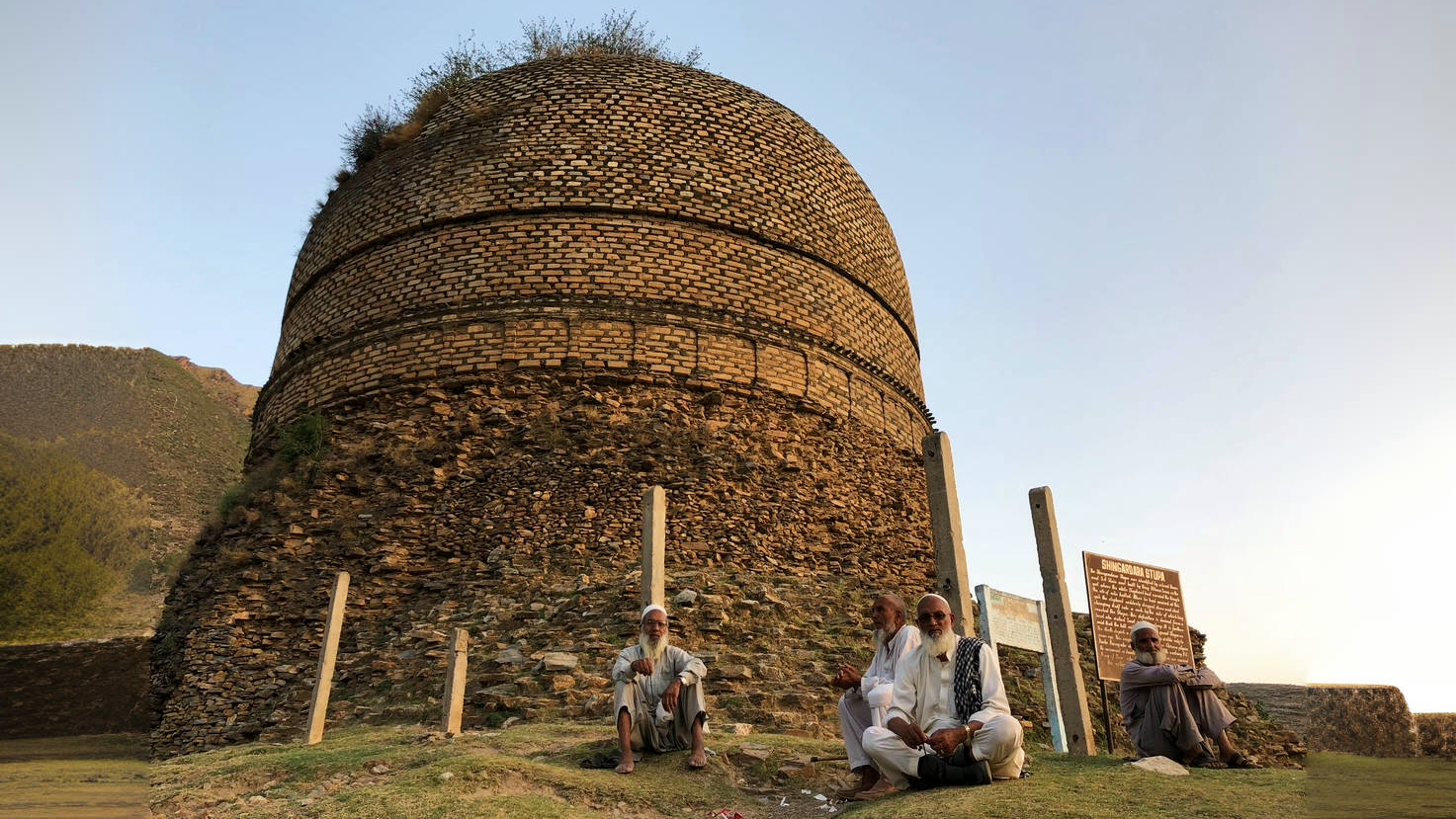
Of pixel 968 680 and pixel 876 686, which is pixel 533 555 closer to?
pixel 876 686

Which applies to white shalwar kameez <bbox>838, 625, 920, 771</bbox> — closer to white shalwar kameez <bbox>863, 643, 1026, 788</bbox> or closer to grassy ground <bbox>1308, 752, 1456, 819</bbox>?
white shalwar kameez <bbox>863, 643, 1026, 788</bbox>

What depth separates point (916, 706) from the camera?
4.44 metres

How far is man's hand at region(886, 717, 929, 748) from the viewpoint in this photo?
423 cm

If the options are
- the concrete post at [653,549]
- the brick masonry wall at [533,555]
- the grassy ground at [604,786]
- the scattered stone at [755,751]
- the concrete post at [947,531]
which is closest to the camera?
the grassy ground at [604,786]

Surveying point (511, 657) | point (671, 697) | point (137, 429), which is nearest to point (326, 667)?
point (511, 657)

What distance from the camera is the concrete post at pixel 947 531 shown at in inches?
244

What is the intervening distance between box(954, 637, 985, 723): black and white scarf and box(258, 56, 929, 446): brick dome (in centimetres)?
680

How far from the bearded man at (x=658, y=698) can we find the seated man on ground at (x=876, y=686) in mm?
810

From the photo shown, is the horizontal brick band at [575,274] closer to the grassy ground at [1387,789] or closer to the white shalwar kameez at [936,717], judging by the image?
the white shalwar kameez at [936,717]

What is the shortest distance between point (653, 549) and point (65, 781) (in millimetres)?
4268

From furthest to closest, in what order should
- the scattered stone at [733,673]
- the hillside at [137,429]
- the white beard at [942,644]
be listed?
the scattered stone at [733,673]
the white beard at [942,644]
the hillside at [137,429]

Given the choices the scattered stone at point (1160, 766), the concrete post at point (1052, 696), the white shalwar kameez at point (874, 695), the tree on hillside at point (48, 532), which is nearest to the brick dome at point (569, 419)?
the concrete post at point (1052, 696)

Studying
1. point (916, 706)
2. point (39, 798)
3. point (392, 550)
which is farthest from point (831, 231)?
point (39, 798)

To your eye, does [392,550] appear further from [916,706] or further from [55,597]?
[916,706]
